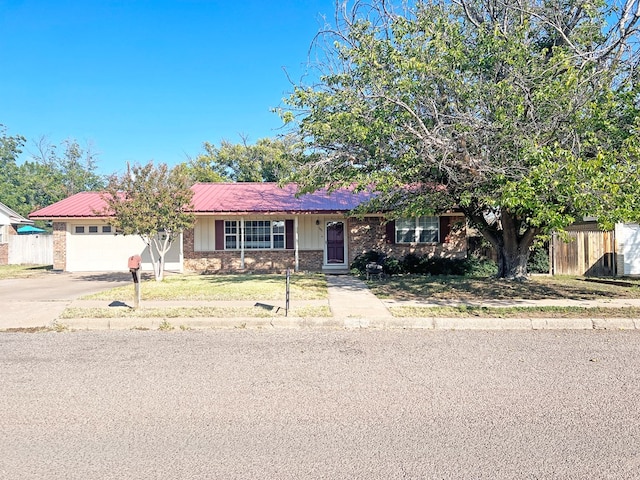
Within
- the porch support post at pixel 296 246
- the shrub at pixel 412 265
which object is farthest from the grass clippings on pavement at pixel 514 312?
the porch support post at pixel 296 246

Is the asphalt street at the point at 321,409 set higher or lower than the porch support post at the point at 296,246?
lower

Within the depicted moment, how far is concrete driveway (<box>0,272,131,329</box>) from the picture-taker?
8703mm

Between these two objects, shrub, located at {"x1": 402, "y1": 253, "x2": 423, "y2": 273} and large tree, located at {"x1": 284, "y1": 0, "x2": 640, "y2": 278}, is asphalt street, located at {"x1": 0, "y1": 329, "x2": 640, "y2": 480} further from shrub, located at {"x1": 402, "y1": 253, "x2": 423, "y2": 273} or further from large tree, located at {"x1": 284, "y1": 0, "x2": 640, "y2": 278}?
shrub, located at {"x1": 402, "y1": 253, "x2": 423, "y2": 273}

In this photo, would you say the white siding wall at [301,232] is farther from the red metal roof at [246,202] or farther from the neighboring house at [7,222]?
the neighboring house at [7,222]

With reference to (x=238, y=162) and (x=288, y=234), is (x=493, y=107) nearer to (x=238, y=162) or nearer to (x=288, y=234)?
(x=288, y=234)

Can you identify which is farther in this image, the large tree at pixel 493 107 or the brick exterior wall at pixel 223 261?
the brick exterior wall at pixel 223 261

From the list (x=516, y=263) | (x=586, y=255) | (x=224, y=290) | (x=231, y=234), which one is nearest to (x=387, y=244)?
(x=516, y=263)

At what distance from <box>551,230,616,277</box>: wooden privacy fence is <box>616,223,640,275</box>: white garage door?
24 cm

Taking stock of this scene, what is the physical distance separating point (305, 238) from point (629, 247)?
12.3 meters

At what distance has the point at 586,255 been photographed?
16.5m

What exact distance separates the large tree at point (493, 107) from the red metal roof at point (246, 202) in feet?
21.9

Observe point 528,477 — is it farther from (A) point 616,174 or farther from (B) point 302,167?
(B) point 302,167

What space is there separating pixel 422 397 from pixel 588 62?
8677mm

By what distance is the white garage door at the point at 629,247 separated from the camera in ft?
52.2
